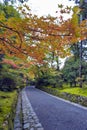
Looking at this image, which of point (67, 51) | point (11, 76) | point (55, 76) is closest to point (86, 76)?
point (55, 76)

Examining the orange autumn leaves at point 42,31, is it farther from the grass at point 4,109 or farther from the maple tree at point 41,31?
the grass at point 4,109

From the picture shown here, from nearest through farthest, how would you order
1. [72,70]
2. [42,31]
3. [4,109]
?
[42,31] < [4,109] < [72,70]

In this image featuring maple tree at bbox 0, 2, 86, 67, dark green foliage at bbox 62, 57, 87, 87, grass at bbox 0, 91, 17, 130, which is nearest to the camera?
maple tree at bbox 0, 2, 86, 67

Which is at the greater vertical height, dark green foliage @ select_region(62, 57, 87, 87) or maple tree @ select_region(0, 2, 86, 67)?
dark green foliage @ select_region(62, 57, 87, 87)

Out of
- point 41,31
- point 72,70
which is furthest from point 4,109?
point 72,70

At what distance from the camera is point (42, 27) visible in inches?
187

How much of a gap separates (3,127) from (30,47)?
212 cm

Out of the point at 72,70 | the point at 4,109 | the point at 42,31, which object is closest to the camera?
the point at 42,31

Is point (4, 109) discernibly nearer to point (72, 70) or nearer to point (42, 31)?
point (42, 31)

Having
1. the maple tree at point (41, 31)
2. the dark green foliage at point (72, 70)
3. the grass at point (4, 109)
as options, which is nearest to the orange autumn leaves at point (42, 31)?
the maple tree at point (41, 31)

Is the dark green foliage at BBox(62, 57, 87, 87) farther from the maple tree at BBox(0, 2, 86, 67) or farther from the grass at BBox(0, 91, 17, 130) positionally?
the maple tree at BBox(0, 2, 86, 67)

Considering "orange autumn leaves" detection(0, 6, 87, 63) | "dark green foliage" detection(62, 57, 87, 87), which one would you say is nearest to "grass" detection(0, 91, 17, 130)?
"orange autumn leaves" detection(0, 6, 87, 63)

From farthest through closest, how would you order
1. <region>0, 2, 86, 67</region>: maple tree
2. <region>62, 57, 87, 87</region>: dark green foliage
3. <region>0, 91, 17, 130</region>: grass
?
<region>62, 57, 87, 87</region>: dark green foliage, <region>0, 91, 17, 130</region>: grass, <region>0, 2, 86, 67</region>: maple tree

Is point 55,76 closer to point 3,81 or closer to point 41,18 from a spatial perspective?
point 3,81
